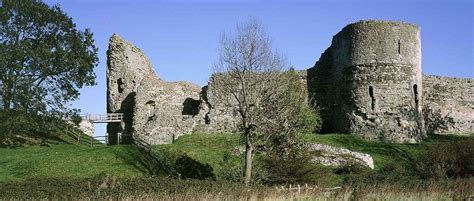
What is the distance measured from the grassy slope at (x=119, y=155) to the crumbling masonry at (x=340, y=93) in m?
1.55

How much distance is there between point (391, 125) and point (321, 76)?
6927 mm

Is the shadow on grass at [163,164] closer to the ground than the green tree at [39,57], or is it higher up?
closer to the ground

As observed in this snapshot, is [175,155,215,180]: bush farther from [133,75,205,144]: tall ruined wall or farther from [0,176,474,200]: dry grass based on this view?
[0,176,474,200]: dry grass

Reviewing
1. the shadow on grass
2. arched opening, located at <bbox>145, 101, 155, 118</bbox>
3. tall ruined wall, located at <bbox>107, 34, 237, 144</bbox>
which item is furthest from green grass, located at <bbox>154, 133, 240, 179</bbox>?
arched opening, located at <bbox>145, 101, 155, 118</bbox>

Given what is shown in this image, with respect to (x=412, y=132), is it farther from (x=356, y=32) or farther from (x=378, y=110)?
(x=356, y=32)

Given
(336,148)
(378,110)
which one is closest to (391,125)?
(378,110)

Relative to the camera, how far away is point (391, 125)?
120 feet

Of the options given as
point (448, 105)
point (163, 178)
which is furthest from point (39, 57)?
point (448, 105)

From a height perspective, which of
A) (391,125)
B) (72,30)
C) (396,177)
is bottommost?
(396,177)

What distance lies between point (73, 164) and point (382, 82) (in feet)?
62.7

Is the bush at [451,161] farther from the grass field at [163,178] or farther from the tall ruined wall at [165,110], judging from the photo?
the tall ruined wall at [165,110]

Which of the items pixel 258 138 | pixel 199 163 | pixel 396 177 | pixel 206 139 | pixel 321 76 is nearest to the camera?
pixel 396 177

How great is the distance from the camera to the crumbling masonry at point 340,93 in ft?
120

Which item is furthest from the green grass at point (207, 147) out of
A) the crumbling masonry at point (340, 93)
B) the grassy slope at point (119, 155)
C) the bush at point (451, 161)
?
the bush at point (451, 161)
